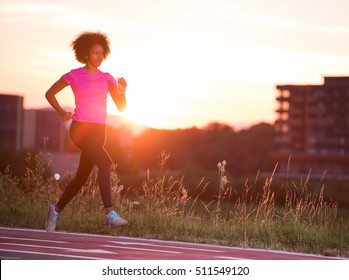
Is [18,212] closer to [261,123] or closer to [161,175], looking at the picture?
[161,175]

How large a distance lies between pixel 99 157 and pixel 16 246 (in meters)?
1.40

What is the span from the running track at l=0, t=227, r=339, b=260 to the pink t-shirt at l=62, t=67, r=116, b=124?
1.43 meters

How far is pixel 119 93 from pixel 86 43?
2.31ft

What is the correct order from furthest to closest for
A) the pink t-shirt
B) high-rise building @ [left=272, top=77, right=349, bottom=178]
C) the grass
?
high-rise building @ [left=272, top=77, right=349, bottom=178]
the grass
the pink t-shirt

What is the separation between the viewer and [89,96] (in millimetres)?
9195

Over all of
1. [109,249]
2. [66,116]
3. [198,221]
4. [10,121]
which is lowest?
[109,249]

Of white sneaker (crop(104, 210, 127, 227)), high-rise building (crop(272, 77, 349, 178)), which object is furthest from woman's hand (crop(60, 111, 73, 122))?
high-rise building (crop(272, 77, 349, 178))

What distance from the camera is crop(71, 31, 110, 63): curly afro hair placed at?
9445 mm

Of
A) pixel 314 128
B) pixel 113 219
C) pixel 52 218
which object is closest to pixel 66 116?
pixel 113 219

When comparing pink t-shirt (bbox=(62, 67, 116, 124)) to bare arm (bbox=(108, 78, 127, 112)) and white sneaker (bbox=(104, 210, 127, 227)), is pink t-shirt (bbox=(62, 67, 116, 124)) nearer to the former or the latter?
bare arm (bbox=(108, 78, 127, 112))

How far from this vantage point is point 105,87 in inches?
368

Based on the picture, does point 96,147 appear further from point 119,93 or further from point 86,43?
point 86,43

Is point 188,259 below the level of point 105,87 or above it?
below
